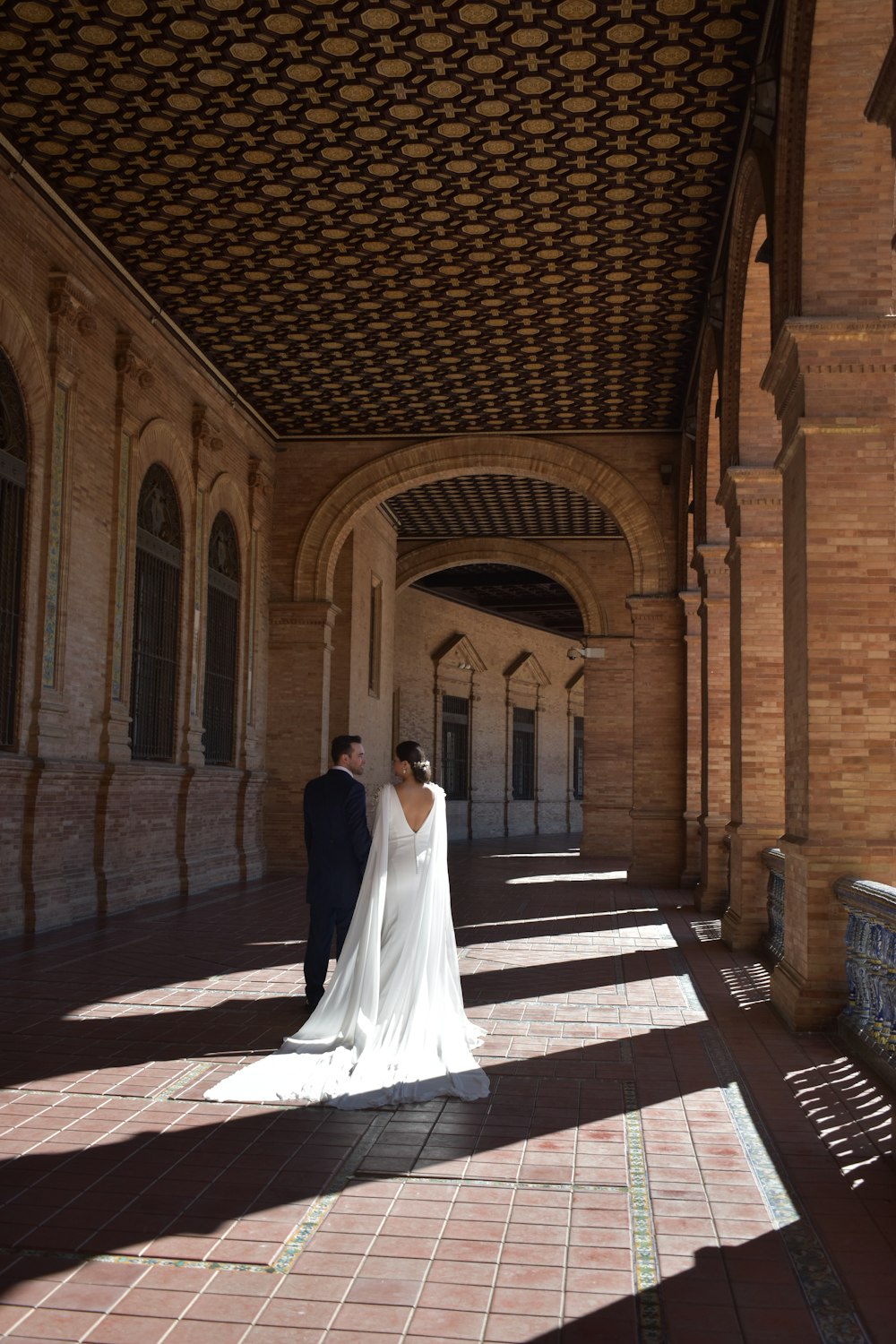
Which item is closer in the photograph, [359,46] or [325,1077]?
[325,1077]

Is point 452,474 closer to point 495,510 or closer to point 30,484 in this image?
point 495,510

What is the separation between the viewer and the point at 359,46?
865cm

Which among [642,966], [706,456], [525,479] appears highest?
[525,479]

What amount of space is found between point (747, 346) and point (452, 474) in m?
8.23

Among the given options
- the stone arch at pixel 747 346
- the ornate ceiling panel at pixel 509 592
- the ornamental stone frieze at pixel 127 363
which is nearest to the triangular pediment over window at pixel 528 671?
the ornate ceiling panel at pixel 509 592

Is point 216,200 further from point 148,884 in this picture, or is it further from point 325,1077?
point 325,1077

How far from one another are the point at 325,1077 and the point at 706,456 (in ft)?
32.6

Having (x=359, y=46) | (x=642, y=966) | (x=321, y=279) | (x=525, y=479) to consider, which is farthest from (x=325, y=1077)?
(x=525, y=479)

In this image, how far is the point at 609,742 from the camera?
78.4 ft

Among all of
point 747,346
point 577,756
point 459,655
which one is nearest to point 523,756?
point 577,756

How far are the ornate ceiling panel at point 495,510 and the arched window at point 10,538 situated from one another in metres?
10.7

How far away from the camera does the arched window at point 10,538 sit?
34.3 feet

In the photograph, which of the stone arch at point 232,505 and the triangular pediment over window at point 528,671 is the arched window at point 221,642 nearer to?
the stone arch at point 232,505

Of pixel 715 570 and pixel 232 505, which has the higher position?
pixel 232 505
